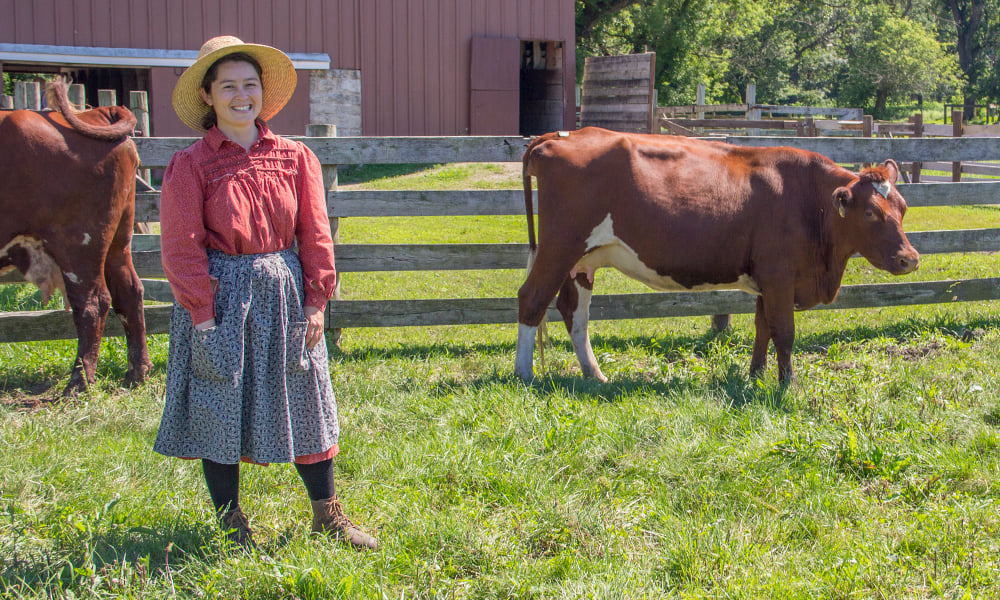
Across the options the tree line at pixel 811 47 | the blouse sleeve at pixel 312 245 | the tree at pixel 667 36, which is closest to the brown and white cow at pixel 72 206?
the blouse sleeve at pixel 312 245

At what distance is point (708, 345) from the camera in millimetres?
6328

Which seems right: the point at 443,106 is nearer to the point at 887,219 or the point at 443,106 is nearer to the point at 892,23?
the point at 887,219

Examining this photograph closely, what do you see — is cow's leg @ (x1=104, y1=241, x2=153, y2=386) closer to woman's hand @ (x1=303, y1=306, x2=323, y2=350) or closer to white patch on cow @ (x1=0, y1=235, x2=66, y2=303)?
white patch on cow @ (x1=0, y1=235, x2=66, y2=303)

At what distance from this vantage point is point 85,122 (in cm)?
512

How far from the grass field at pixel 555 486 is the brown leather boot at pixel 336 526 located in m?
0.06

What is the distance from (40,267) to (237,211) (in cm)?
285

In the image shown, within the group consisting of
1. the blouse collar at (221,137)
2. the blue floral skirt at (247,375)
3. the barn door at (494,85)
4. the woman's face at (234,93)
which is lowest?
the blue floral skirt at (247,375)

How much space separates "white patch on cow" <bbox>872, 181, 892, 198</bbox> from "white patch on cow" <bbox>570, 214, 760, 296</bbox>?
2.98 feet

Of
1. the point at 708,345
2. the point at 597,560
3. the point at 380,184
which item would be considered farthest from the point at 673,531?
the point at 380,184

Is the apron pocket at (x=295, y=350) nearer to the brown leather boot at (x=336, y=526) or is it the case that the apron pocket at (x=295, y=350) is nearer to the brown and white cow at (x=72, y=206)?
the brown leather boot at (x=336, y=526)

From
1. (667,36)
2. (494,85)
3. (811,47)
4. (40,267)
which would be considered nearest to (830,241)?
(40,267)

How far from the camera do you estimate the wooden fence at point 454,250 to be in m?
5.89

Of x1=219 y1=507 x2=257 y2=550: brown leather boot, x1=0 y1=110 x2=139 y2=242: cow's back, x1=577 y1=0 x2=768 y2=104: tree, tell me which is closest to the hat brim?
x1=219 y1=507 x2=257 y2=550: brown leather boot

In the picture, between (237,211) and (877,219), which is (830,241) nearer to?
(877,219)
